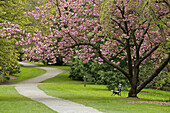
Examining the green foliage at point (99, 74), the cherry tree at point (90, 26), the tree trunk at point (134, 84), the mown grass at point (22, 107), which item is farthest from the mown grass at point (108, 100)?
the cherry tree at point (90, 26)

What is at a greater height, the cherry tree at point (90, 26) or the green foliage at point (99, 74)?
the cherry tree at point (90, 26)

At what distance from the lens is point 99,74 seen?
3562cm

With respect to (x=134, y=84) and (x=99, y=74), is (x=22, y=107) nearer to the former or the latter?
(x=134, y=84)

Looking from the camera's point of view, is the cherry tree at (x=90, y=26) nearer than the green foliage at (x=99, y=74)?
Yes

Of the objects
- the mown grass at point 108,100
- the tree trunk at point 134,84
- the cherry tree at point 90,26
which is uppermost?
the cherry tree at point 90,26

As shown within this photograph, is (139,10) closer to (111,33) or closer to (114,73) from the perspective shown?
(111,33)

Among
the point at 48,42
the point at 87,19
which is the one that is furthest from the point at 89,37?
the point at 48,42

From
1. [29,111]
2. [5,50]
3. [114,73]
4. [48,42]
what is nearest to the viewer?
[29,111]

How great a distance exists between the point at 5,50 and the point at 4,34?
9.68 ft

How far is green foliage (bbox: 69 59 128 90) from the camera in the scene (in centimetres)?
3078

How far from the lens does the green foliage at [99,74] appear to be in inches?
1212

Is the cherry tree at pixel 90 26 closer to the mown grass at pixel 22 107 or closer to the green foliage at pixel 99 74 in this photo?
the mown grass at pixel 22 107

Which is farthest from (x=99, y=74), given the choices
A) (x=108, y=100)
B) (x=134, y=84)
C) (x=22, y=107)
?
(x=22, y=107)

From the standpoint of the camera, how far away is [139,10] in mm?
18594
